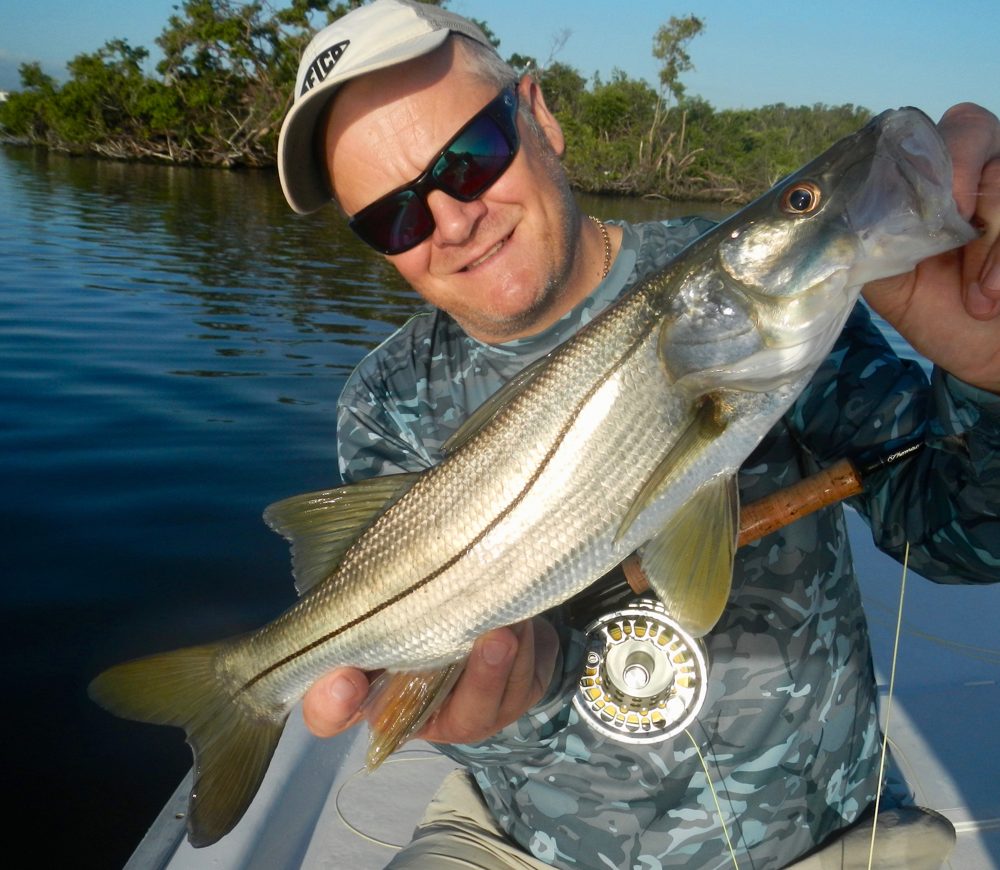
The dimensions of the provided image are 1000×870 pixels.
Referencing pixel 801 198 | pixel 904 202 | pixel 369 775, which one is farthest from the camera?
pixel 369 775

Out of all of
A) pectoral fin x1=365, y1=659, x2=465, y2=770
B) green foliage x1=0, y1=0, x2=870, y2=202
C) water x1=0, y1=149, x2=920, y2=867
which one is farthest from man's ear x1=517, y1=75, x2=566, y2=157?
green foliage x1=0, y1=0, x2=870, y2=202

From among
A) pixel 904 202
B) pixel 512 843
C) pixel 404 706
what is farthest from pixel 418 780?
pixel 904 202

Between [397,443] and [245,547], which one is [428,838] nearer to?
[397,443]

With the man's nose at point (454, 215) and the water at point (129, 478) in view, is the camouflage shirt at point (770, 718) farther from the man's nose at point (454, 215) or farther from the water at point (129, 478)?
the water at point (129, 478)

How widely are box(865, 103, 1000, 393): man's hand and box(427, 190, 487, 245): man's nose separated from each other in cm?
133

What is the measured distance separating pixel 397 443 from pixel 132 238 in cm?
2151

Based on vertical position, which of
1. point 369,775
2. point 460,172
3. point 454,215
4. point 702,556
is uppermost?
point 460,172

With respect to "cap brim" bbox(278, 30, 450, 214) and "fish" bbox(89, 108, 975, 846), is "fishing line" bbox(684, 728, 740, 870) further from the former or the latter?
"cap brim" bbox(278, 30, 450, 214)

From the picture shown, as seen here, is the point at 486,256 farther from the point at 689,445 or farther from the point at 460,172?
the point at 689,445

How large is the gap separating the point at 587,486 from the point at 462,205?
1.17 meters

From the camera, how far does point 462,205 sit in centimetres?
268

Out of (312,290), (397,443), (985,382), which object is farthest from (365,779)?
(312,290)

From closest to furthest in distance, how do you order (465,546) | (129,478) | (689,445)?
(689,445) < (465,546) < (129,478)

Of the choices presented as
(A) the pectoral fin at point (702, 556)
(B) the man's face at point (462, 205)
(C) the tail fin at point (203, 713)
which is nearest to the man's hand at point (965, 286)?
(A) the pectoral fin at point (702, 556)
